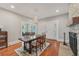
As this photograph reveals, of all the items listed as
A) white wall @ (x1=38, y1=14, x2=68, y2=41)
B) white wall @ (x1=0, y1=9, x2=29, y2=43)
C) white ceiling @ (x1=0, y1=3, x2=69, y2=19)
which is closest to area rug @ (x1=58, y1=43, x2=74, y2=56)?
white wall @ (x1=38, y1=14, x2=68, y2=41)

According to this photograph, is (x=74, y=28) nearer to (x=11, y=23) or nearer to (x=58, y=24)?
(x=58, y=24)

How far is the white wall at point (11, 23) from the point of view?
7.14 feet

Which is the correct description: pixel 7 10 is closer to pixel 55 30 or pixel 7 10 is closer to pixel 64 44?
pixel 55 30

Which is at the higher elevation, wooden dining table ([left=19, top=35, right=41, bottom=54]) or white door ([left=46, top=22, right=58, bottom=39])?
white door ([left=46, top=22, right=58, bottom=39])

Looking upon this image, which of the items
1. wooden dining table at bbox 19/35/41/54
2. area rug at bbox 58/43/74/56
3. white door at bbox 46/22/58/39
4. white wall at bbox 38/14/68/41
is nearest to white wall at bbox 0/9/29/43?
wooden dining table at bbox 19/35/41/54

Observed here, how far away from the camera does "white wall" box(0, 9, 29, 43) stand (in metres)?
2.18

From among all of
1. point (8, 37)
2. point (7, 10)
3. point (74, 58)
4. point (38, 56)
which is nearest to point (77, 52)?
point (74, 58)

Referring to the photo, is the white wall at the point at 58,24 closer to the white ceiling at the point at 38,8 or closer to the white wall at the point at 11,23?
the white ceiling at the point at 38,8

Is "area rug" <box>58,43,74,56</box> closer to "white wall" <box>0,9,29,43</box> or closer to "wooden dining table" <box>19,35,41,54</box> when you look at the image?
"wooden dining table" <box>19,35,41,54</box>

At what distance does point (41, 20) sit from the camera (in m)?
2.23

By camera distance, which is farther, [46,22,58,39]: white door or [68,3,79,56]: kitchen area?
[46,22,58,39]: white door

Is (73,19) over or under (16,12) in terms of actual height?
under

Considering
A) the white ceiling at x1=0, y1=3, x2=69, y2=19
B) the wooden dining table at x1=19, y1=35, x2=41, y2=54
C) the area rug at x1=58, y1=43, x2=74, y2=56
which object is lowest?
the area rug at x1=58, y1=43, x2=74, y2=56

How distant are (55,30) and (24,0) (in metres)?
0.87
